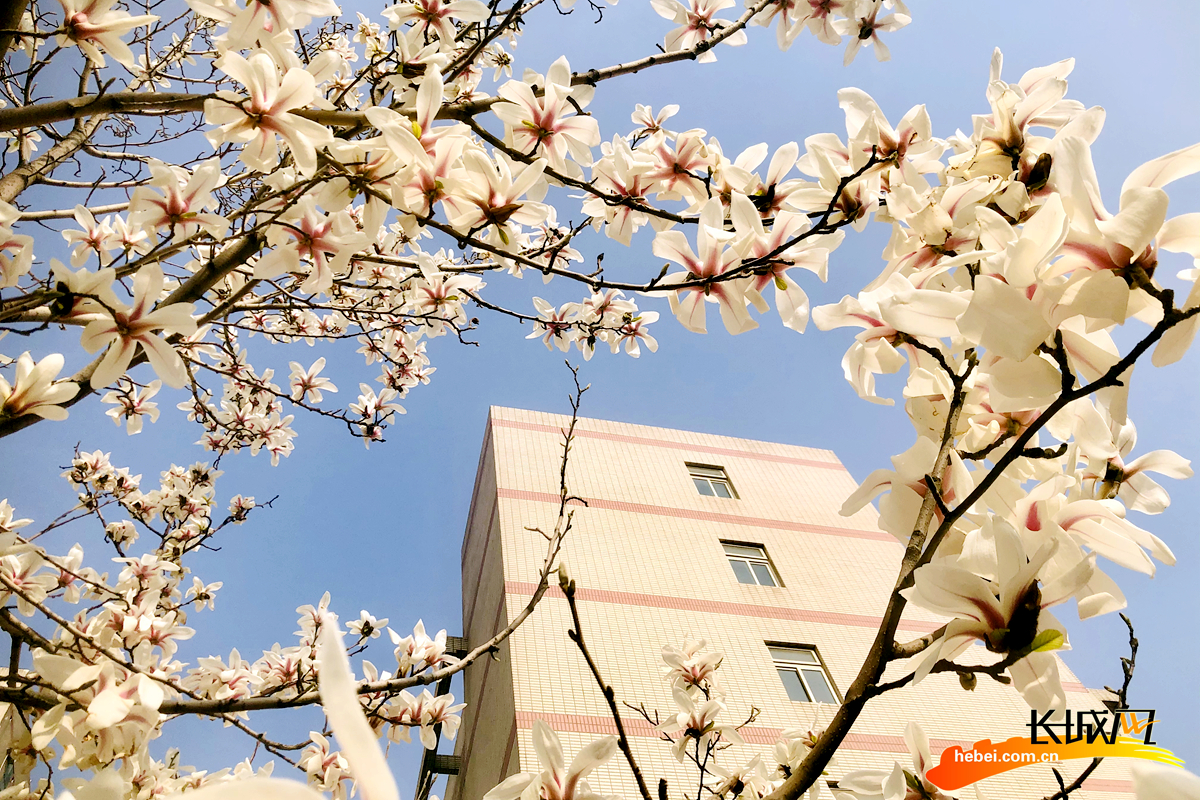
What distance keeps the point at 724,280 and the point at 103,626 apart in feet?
6.72

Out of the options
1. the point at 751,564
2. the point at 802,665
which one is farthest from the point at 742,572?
the point at 802,665

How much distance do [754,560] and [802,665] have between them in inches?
68.8

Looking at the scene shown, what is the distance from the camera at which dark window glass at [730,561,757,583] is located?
8.74 m

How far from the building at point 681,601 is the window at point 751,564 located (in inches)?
1.0

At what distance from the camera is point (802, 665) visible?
7.68m

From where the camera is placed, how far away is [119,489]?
3422mm

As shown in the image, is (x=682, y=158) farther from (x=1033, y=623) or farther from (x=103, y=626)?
(x=103, y=626)

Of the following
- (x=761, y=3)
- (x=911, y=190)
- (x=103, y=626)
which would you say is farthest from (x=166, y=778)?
(x=761, y=3)

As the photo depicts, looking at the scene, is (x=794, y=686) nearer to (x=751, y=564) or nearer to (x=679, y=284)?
(x=751, y=564)

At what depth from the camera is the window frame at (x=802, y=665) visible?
7351mm

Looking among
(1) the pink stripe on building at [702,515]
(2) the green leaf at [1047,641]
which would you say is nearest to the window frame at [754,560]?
(1) the pink stripe on building at [702,515]

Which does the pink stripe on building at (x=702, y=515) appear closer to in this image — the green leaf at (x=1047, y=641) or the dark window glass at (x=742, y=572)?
the dark window glass at (x=742, y=572)

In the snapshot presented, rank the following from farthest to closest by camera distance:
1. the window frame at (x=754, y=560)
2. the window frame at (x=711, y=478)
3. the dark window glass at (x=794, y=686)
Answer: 1. the window frame at (x=711, y=478)
2. the window frame at (x=754, y=560)
3. the dark window glass at (x=794, y=686)

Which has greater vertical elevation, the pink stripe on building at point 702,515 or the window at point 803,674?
the pink stripe on building at point 702,515
